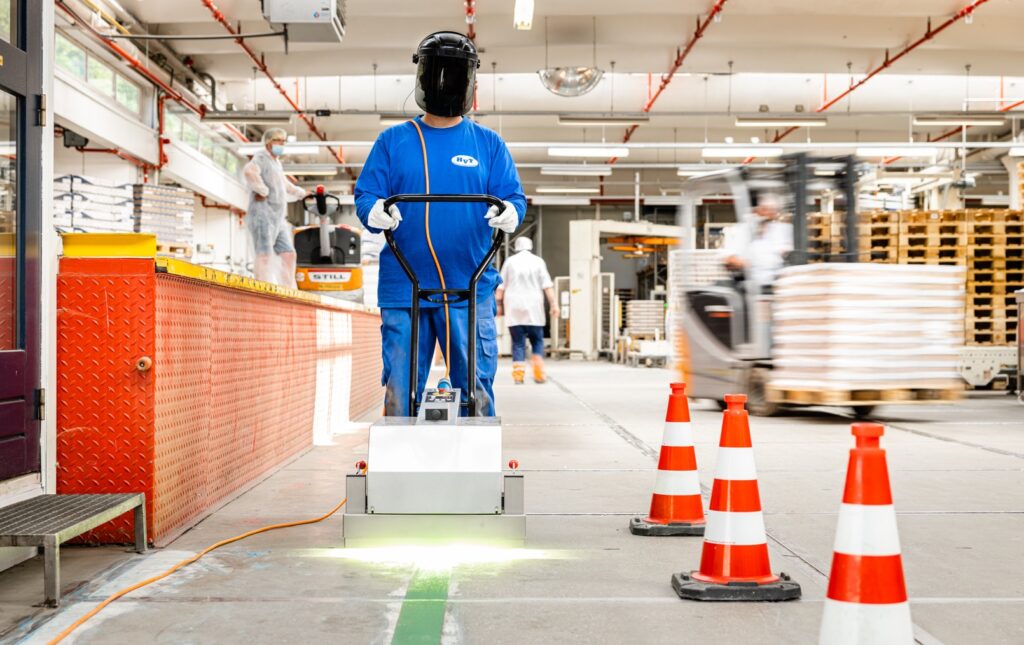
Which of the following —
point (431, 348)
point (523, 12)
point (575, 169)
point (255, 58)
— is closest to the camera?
point (431, 348)

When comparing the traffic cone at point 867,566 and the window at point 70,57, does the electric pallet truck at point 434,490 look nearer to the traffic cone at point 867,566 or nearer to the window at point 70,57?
the traffic cone at point 867,566

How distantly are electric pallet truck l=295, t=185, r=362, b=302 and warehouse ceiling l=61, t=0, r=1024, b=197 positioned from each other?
2.90 metres

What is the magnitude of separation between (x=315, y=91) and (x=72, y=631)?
2184 cm

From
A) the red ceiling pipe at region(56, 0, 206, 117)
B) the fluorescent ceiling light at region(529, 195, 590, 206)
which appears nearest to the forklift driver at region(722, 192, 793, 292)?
the red ceiling pipe at region(56, 0, 206, 117)

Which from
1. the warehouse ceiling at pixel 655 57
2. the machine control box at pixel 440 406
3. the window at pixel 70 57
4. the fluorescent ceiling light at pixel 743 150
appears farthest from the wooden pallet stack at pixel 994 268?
the window at pixel 70 57

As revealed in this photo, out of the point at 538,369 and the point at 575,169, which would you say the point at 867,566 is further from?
the point at 575,169

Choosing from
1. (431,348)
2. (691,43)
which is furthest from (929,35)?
(431,348)

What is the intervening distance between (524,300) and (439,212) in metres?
9.71

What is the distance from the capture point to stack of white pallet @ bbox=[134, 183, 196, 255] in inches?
608

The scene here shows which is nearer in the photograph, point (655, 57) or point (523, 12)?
point (523, 12)

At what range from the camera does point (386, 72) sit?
20.8 m

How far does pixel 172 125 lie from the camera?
2072 centimetres

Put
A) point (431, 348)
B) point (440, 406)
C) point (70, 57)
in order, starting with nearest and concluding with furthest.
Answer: point (440, 406)
point (431, 348)
point (70, 57)

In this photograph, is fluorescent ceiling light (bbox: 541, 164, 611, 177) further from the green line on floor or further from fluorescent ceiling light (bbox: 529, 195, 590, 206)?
the green line on floor
